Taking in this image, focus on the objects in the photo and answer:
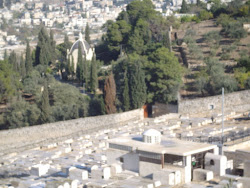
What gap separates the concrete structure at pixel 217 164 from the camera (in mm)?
13297

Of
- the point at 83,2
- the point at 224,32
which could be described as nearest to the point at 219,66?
the point at 224,32

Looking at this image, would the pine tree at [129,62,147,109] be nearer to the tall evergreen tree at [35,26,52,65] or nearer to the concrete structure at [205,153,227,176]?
the tall evergreen tree at [35,26,52,65]

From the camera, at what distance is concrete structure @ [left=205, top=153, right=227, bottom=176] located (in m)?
13.3

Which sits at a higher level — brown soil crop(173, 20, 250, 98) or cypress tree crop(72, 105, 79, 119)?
brown soil crop(173, 20, 250, 98)

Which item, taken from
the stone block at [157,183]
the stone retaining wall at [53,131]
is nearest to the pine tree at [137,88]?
the stone retaining wall at [53,131]

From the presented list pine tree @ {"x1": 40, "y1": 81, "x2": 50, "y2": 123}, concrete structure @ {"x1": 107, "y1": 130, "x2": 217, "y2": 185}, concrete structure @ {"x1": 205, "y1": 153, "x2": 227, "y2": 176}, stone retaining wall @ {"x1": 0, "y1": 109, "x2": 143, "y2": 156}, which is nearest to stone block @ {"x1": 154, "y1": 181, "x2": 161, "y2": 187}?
concrete structure @ {"x1": 107, "y1": 130, "x2": 217, "y2": 185}

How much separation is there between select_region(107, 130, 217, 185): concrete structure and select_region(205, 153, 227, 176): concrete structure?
34 centimetres

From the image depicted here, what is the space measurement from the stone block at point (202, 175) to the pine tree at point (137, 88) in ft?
58.9

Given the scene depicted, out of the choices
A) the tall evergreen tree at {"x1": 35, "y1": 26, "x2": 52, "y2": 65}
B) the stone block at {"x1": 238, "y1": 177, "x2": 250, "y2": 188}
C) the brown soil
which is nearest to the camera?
the stone block at {"x1": 238, "y1": 177, "x2": 250, "y2": 188}

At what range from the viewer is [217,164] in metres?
13.3

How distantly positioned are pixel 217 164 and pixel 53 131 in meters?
16.6

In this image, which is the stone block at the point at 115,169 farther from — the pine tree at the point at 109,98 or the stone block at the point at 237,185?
the pine tree at the point at 109,98

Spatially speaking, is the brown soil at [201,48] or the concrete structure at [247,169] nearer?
the concrete structure at [247,169]

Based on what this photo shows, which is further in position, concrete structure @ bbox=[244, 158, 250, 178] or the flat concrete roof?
the flat concrete roof
